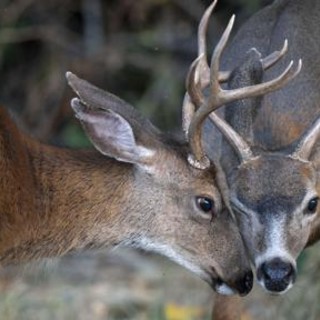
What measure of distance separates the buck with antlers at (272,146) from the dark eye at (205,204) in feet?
0.78

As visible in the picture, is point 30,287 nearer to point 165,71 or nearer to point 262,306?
point 262,306

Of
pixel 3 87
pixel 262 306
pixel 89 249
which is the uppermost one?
pixel 89 249

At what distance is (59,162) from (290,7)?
2.02m

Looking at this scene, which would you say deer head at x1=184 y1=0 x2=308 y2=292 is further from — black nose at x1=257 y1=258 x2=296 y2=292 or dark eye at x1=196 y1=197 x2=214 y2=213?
dark eye at x1=196 y1=197 x2=214 y2=213

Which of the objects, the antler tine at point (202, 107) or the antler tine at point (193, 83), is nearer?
the antler tine at point (202, 107)

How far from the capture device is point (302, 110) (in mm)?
10789

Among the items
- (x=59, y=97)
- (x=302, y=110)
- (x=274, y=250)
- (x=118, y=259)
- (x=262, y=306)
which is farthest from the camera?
(x=59, y=97)

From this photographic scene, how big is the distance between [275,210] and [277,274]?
0.39 meters

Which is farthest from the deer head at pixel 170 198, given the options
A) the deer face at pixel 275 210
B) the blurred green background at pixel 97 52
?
the blurred green background at pixel 97 52

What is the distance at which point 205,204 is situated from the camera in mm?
9828

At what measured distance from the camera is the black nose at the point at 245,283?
977 cm

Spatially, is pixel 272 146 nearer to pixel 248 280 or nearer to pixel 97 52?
pixel 248 280

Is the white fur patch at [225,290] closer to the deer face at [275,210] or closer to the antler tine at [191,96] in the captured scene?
the deer face at [275,210]

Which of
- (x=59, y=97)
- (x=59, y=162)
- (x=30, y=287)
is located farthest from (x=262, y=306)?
(x=59, y=97)
